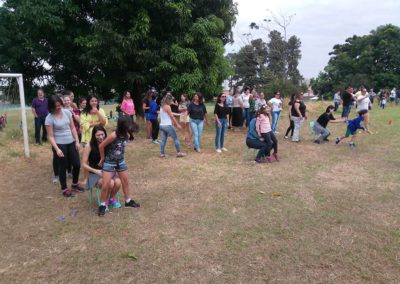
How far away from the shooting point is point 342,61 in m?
46.7

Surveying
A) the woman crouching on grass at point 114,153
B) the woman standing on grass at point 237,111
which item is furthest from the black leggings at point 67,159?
the woman standing on grass at point 237,111

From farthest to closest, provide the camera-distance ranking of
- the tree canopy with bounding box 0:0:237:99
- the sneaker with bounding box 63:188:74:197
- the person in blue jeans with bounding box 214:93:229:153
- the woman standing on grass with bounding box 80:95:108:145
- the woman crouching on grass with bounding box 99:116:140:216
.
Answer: the tree canopy with bounding box 0:0:237:99 < the person in blue jeans with bounding box 214:93:229:153 < the woman standing on grass with bounding box 80:95:108:145 < the sneaker with bounding box 63:188:74:197 < the woman crouching on grass with bounding box 99:116:140:216

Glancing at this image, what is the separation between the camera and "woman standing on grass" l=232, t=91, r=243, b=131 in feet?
39.9

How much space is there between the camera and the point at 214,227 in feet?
14.4

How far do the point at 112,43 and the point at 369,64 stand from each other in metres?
41.7

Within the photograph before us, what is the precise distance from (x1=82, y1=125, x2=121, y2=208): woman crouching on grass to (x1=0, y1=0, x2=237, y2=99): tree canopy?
6.93m

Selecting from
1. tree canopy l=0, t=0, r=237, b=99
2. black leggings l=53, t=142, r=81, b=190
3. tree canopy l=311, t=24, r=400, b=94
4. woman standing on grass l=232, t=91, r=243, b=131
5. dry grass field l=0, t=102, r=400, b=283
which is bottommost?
dry grass field l=0, t=102, r=400, b=283

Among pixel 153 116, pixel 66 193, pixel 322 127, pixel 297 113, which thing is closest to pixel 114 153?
pixel 66 193

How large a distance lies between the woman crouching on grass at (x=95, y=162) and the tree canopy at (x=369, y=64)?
4294 cm

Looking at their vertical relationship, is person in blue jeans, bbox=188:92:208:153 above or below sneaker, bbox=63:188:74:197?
above

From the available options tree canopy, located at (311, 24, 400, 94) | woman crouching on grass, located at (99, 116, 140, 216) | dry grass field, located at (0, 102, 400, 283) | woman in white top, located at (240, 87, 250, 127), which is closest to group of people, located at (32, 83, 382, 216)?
woman crouching on grass, located at (99, 116, 140, 216)

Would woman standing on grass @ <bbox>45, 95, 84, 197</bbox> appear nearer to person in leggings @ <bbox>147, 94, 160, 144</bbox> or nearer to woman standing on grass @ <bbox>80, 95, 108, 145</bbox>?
woman standing on grass @ <bbox>80, 95, 108, 145</bbox>

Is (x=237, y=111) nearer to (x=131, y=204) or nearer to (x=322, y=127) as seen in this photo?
(x=322, y=127)

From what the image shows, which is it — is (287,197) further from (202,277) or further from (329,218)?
(202,277)
